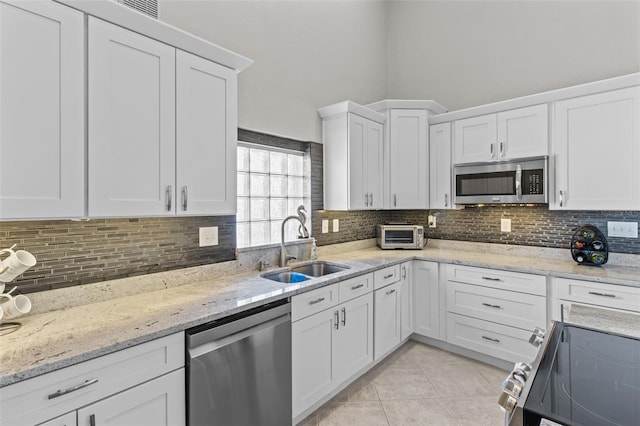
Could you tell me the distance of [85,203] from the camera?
136 centimetres

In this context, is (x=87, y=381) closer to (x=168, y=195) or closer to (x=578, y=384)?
(x=168, y=195)

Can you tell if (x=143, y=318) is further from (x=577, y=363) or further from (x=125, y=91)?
(x=577, y=363)

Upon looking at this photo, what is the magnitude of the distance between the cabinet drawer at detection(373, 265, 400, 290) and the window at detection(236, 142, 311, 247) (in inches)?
31.0

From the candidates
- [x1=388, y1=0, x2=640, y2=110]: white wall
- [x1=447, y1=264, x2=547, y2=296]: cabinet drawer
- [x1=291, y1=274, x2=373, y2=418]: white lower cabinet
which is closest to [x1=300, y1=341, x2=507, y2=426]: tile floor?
[x1=291, y1=274, x2=373, y2=418]: white lower cabinet

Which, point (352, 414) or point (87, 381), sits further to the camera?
point (352, 414)

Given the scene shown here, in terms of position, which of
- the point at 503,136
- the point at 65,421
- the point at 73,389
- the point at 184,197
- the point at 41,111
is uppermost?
the point at 503,136

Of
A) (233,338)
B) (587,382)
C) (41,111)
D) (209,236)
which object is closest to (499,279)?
(587,382)

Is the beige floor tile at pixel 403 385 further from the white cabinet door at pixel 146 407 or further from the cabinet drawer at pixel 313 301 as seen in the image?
the white cabinet door at pixel 146 407

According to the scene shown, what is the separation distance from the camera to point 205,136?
1.79 m

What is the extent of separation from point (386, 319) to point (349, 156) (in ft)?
4.94

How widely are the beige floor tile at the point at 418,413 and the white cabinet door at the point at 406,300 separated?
2.39ft

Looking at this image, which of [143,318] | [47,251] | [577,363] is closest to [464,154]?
[577,363]

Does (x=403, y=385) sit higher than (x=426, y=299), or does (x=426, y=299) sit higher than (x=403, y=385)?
(x=426, y=299)

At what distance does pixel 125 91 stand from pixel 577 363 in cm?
203
